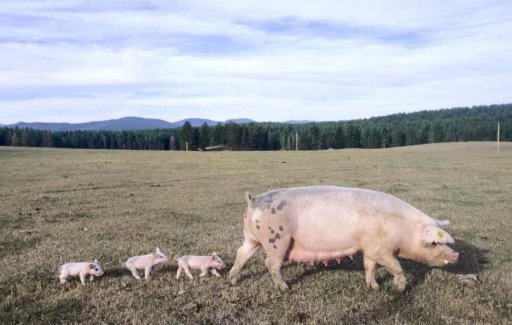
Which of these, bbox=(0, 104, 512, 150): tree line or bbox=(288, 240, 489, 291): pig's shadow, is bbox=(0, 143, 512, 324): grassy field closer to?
bbox=(288, 240, 489, 291): pig's shadow

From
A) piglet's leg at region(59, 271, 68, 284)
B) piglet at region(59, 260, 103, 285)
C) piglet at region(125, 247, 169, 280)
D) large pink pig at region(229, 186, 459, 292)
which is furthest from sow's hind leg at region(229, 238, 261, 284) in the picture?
piglet's leg at region(59, 271, 68, 284)

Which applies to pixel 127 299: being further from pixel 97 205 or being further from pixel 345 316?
pixel 97 205

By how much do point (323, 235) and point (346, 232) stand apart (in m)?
0.36

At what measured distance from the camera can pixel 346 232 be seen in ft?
27.2

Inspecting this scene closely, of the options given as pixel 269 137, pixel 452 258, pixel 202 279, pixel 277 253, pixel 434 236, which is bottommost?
pixel 269 137

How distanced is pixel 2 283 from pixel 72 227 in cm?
504

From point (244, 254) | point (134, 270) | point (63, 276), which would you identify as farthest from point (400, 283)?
point (63, 276)

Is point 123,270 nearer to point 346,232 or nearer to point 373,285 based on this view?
point 346,232

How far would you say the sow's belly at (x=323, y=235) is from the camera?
327 inches

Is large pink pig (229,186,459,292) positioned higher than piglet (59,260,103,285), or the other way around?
large pink pig (229,186,459,292)

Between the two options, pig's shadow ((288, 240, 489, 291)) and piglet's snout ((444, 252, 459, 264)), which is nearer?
piglet's snout ((444, 252, 459, 264))

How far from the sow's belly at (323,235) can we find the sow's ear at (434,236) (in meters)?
1.05

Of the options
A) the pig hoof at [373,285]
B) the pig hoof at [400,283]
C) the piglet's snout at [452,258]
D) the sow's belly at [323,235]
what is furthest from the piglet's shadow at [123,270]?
the piglet's snout at [452,258]

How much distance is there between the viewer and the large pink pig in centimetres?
825
